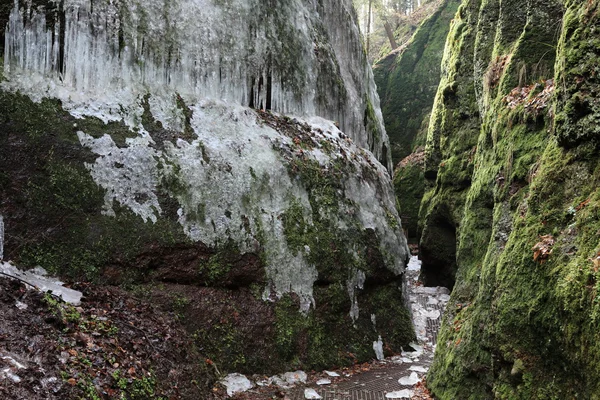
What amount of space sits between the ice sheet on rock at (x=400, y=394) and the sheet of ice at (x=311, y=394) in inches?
43.1

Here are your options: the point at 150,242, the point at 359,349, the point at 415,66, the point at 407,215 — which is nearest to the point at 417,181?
the point at 407,215

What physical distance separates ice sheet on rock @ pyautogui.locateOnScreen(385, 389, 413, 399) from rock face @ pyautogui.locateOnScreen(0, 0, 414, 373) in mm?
1724

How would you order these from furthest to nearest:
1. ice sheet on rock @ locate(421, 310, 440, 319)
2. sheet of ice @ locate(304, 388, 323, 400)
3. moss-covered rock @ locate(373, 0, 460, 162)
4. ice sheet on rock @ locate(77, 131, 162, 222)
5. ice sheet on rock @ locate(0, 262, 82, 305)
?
1. moss-covered rock @ locate(373, 0, 460, 162)
2. ice sheet on rock @ locate(421, 310, 440, 319)
3. ice sheet on rock @ locate(77, 131, 162, 222)
4. sheet of ice @ locate(304, 388, 323, 400)
5. ice sheet on rock @ locate(0, 262, 82, 305)

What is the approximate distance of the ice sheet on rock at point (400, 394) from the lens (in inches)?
284

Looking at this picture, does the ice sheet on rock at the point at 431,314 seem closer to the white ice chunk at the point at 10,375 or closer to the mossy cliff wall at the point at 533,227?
the mossy cliff wall at the point at 533,227

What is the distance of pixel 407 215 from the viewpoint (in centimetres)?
2538

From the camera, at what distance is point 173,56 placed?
9094 millimetres

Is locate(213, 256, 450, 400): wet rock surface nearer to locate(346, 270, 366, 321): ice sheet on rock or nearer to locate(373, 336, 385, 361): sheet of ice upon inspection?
locate(373, 336, 385, 361): sheet of ice

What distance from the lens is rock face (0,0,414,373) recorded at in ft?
23.0

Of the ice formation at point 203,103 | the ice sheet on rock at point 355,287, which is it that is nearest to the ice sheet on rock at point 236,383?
the ice formation at point 203,103

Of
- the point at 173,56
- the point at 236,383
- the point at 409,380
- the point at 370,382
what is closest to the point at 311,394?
the point at 236,383

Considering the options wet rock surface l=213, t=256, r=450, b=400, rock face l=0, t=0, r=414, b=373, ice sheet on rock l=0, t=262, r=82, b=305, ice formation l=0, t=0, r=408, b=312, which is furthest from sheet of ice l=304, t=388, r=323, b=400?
ice sheet on rock l=0, t=262, r=82, b=305

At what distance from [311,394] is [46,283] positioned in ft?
14.0

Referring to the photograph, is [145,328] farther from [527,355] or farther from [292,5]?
[292,5]
